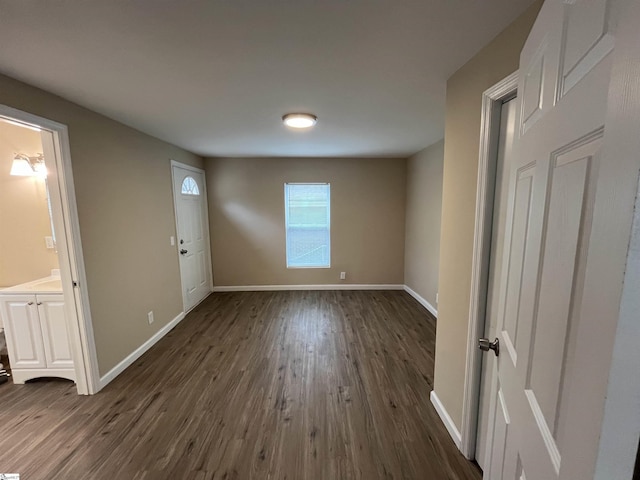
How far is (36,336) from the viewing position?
229 centimetres

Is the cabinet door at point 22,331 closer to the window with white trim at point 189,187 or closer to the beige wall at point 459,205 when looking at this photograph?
the window with white trim at point 189,187

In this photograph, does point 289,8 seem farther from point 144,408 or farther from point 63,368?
point 63,368

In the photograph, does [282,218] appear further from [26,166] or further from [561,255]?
[561,255]

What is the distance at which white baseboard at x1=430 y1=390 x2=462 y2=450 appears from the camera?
1705mm

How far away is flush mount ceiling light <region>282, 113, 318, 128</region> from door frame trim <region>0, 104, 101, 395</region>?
5.38 ft

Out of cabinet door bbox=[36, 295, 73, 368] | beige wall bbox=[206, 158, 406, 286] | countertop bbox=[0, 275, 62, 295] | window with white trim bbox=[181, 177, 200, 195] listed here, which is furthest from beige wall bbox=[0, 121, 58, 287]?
beige wall bbox=[206, 158, 406, 286]

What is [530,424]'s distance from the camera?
67 cm

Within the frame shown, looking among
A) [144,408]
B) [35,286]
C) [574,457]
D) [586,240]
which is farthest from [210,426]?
[586,240]

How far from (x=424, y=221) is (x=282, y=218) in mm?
2302

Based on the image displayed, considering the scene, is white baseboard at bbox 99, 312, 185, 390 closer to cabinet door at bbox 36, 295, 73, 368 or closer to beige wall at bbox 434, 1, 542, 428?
cabinet door at bbox 36, 295, 73, 368

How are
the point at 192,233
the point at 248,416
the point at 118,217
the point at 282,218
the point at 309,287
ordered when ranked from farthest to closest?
the point at 309,287 < the point at 282,218 < the point at 192,233 < the point at 118,217 < the point at 248,416

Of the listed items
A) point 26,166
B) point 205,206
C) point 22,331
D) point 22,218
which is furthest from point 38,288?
point 205,206

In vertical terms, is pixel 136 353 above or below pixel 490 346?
below

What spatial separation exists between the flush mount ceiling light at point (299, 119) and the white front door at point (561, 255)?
1.73 meters
